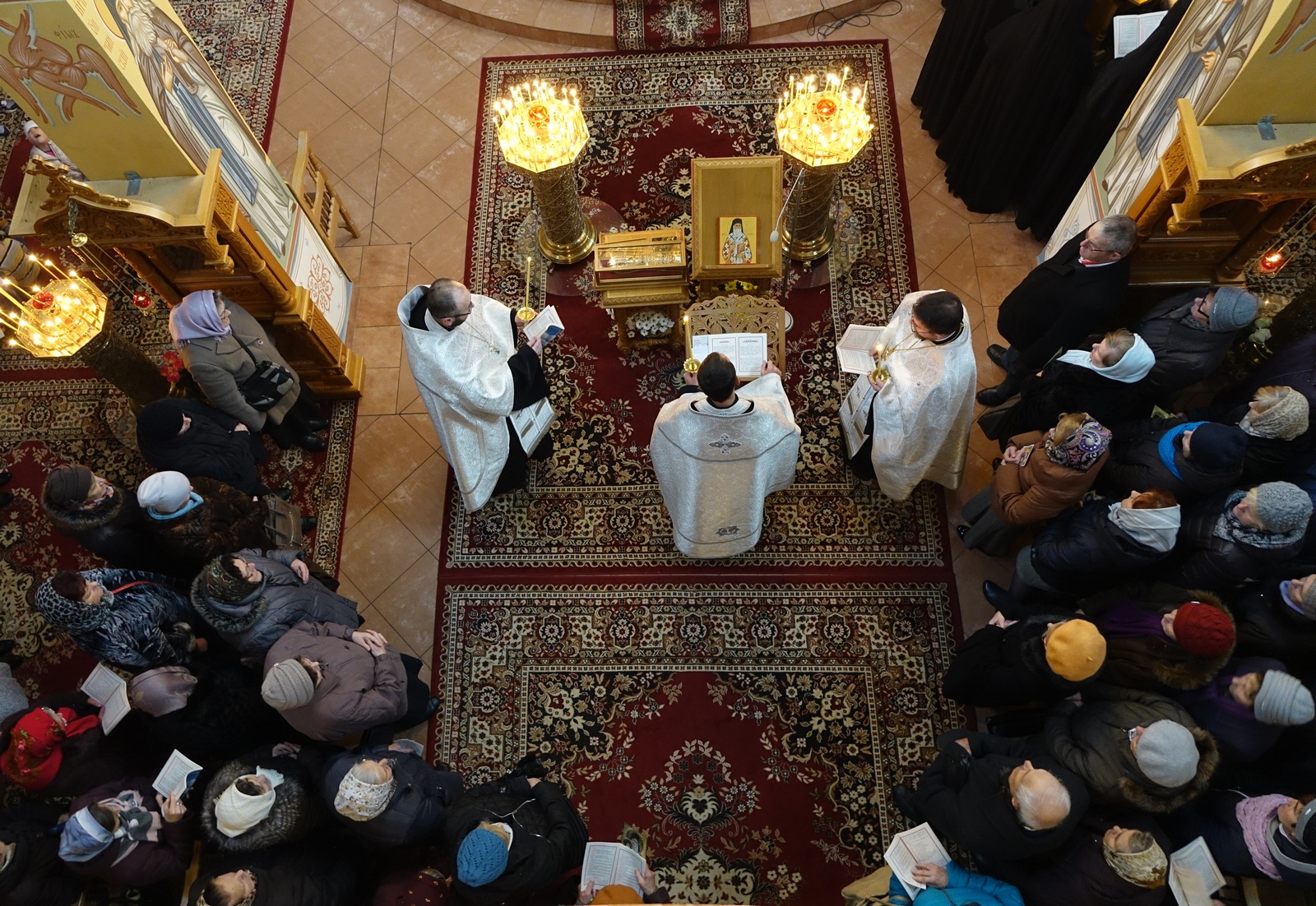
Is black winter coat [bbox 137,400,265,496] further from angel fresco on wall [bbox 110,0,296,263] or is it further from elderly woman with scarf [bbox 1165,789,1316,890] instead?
elderly woman with scarf [bbox 1165,789,1316,890]

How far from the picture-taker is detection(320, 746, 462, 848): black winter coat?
3.38m

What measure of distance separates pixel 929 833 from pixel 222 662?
337 centimetres

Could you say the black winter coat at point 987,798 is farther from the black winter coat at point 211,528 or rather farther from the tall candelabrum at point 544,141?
the tall candelabrum at point 544,141

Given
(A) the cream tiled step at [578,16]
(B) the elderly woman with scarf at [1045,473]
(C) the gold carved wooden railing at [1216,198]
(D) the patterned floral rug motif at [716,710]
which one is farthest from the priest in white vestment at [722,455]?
(A) the cream tiled step at [578,16]

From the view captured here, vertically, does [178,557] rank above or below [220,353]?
Answer: below

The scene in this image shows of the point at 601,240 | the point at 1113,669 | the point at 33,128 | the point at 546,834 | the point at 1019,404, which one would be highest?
the point at 33,128

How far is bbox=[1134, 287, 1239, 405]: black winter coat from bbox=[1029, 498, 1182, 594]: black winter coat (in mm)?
874

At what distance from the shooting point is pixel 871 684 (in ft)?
15.5

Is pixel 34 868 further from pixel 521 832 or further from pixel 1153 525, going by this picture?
pixel 1153 525

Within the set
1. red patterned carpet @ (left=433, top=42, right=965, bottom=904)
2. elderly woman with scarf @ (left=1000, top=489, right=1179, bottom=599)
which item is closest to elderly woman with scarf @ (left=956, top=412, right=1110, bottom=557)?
elderly woman with scarf @ (left=1000, top=489, right=1179, bottom=599)

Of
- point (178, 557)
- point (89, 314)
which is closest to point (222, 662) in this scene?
point (178, 557)

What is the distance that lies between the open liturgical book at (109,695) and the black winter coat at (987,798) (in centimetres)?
365

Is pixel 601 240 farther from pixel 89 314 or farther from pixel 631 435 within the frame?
pixel 89 314

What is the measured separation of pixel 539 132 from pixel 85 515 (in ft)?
11.3
